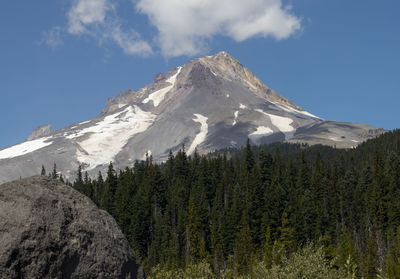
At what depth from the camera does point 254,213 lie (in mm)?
107500

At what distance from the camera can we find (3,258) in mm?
14383

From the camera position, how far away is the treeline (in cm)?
9631

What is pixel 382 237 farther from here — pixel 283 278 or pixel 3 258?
pixel 3 258

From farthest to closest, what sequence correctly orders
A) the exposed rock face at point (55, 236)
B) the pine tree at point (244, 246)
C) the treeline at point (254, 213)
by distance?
the treeline at point (254, 213) < the pine tree at point (244, 246) < the exposed rock face at point (55, 236)

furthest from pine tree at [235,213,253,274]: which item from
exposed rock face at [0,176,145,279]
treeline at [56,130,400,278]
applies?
exposed rock face at [0,176,145,279]

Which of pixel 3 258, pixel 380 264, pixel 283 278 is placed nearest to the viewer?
pixel 3 258

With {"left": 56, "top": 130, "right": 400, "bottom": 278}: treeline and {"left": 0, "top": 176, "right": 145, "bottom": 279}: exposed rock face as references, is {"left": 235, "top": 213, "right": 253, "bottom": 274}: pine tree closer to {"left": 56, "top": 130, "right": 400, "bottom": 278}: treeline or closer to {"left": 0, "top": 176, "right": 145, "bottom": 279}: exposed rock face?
{"left": 56, "top": 130, "right": 400, "bottom": 278}: treeline

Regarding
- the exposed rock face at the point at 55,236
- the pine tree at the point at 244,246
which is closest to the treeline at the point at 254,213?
the pine tree at the point at 244,246

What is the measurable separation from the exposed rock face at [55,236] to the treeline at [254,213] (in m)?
71.1

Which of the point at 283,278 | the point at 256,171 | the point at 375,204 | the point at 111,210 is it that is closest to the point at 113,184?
the point at 111,210

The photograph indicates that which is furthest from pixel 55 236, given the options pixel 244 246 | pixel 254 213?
pixel 254 213

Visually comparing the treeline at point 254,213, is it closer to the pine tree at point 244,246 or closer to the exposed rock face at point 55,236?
the pine tree at point 244,246

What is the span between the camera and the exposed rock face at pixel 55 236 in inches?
582

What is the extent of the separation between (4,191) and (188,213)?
4023 inches
